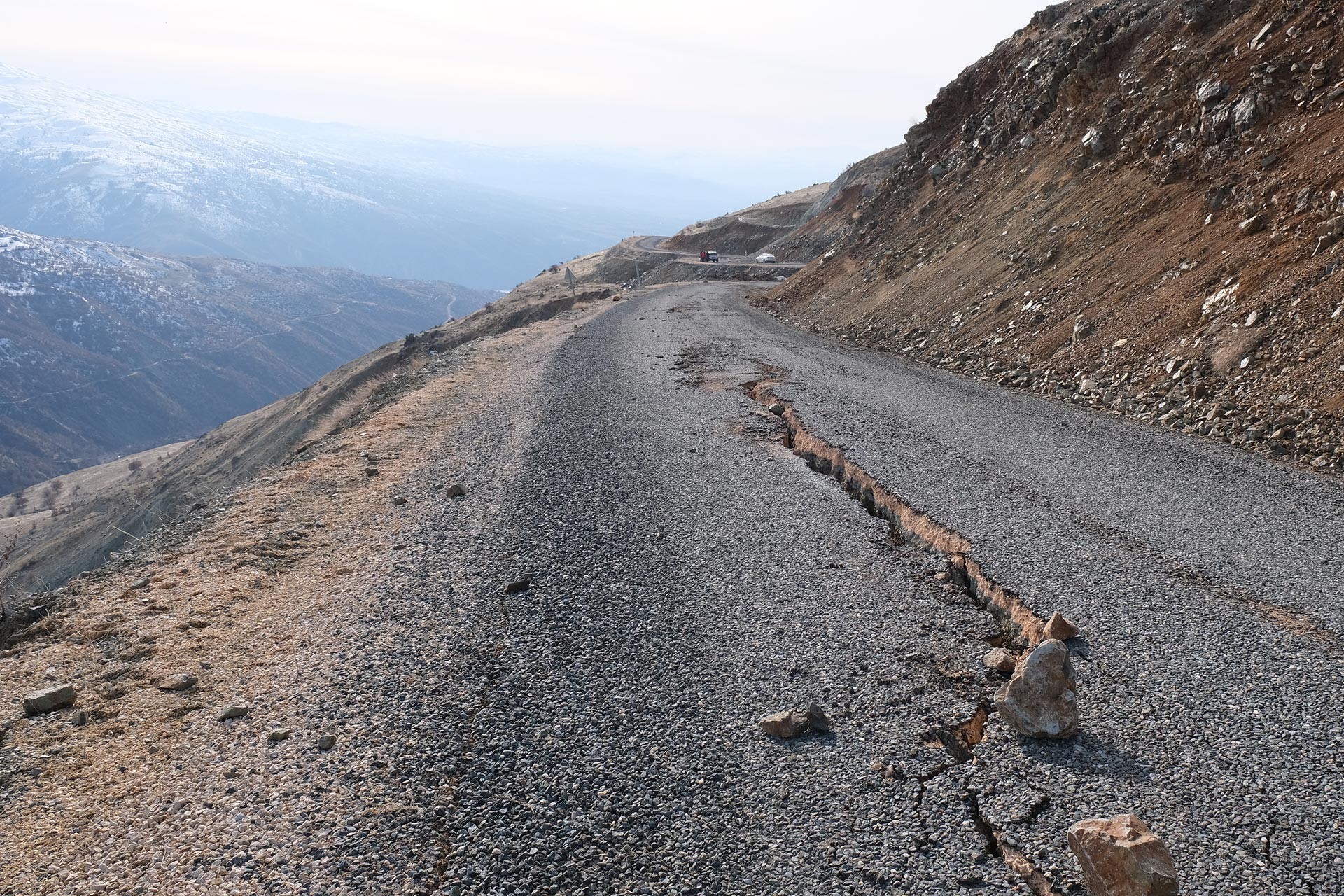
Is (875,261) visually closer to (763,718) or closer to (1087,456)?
(1087,456)

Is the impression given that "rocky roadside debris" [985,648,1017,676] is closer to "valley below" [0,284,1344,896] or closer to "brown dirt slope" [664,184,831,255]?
"valley below" [0,284,1344,896]

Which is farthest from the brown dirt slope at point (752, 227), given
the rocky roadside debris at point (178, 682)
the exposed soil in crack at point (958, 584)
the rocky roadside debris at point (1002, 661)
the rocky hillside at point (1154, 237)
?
the rocky roadside debris at point (178, 682)

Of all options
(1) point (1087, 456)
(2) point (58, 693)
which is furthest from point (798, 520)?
(2) point (58, 693)

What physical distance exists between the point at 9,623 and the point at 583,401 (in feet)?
26.2

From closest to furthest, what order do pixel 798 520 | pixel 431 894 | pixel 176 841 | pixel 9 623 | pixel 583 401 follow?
1. pixel 431 894
2. pixel 176 841
3. pixel 9 623
4. pixel 798 520
5. pixel 583 401

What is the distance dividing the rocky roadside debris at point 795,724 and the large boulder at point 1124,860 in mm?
1426

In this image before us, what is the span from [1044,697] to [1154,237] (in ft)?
41.3

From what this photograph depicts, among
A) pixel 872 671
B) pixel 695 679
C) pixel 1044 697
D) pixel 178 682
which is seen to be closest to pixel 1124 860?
pixel 1044 697

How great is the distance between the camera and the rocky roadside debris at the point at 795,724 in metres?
4.36

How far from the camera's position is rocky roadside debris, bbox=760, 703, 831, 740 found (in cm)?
436

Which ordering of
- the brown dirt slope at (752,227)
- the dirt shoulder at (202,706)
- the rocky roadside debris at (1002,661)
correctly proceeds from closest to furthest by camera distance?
the dirt shoulder at (202,706) < the rocky roadside debris at (1002,661) < the brown dirt slope at (752,227)

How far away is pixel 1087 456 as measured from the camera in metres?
8.98

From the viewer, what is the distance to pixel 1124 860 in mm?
3039

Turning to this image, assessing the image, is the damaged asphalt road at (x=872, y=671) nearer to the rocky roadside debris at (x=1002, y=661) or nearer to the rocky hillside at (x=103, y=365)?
the rocky roadside debris at (x=1002, y=661)
